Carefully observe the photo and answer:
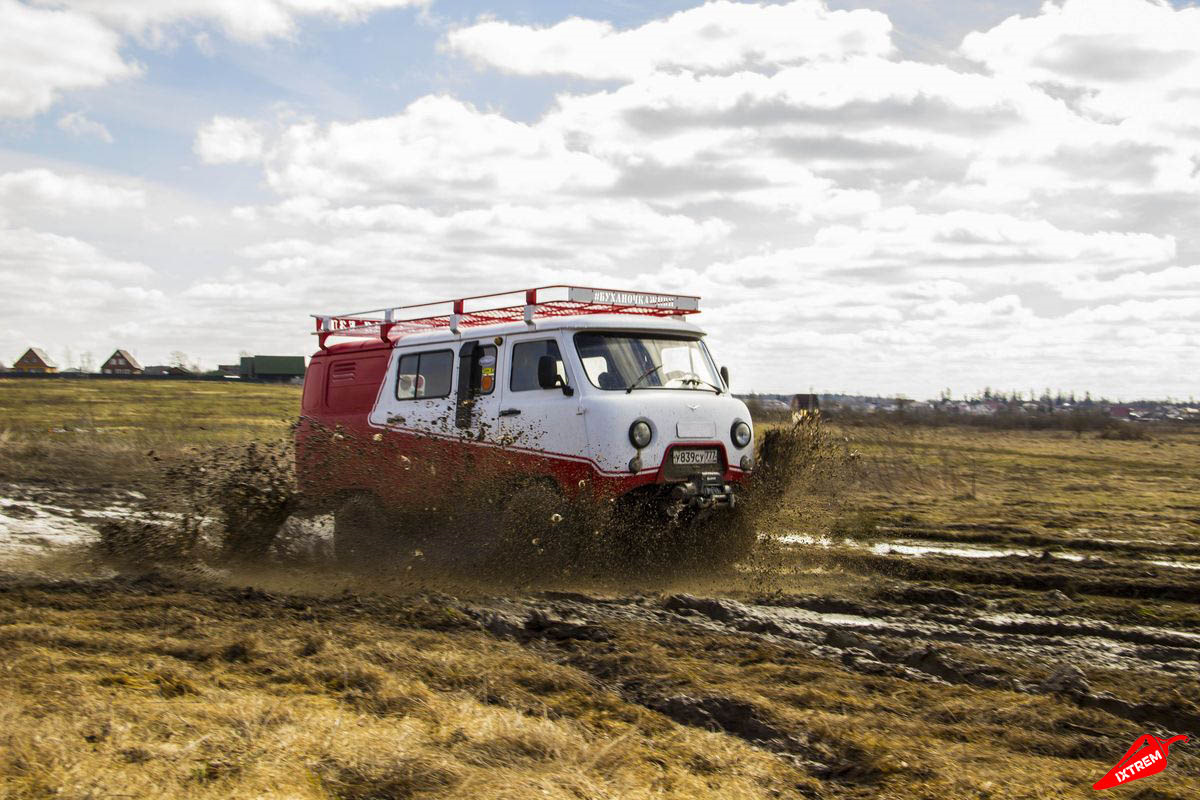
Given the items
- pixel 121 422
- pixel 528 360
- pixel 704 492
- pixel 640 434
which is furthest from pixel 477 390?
pixel 121 422

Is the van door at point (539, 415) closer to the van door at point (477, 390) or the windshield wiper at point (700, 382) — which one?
the van door at point (477, 390)

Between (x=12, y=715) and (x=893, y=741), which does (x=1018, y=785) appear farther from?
(x=12, y=715)

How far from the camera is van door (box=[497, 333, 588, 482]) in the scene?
8.84 metres

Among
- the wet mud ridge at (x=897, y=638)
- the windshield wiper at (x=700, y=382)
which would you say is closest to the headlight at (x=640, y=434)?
the windshield wiper at (x=700, y=382)

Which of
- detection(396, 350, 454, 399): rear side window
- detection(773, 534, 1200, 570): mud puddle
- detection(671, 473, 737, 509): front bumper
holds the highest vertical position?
detection(396, 350, 454, 399): rear side window

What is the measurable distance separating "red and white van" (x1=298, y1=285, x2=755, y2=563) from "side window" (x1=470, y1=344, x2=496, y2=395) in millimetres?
13

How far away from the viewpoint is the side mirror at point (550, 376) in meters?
8.96

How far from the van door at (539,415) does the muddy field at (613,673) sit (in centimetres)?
110

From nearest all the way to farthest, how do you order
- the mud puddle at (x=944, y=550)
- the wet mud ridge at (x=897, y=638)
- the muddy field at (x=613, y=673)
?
the muddy field at (x=613, y=673) → the wet mud ridge at (x=897, y=638) → the mud puddle at (x=944, y=550)

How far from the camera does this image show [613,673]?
18.6 ft

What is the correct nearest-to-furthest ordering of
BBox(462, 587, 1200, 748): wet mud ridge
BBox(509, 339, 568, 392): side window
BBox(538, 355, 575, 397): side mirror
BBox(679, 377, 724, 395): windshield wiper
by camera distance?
BBox(462, 587, 1200, 748): wet mud ridge
BBox(538, 355, 575, 397): side mirror
BBox(509, 339, 568, 392): side window
BBox(679, 377, 724, 395): windshield wiper

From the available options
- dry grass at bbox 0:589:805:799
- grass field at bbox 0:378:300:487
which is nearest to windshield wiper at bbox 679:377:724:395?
dry grass at bbox 0:589:805:799

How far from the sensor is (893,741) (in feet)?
14.5

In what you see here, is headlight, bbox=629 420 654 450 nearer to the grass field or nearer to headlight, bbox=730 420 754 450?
headlight, bbox=730 420 754 450
